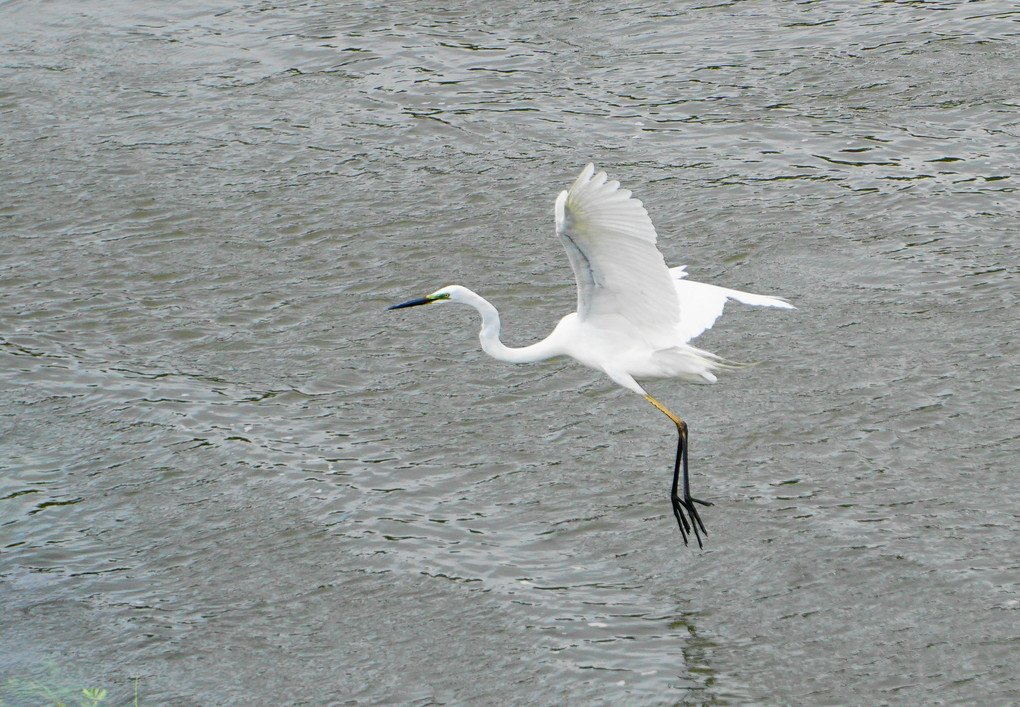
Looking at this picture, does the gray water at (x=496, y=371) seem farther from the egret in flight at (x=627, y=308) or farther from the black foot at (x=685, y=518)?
the egret in flight at (x=627, y=308)

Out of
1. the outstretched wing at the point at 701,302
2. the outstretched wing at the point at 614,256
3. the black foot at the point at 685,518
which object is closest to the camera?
the outstretched wing at the point at 614,256

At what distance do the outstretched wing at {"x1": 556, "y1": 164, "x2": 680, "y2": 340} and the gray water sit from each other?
2.81ft

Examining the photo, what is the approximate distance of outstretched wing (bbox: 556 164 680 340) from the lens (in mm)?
4684

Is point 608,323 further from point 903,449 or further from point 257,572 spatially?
point 257,572

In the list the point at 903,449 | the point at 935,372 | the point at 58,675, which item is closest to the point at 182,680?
the point at 58,675

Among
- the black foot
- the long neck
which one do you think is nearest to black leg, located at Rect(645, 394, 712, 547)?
the black foot

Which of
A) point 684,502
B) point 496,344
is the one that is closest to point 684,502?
point 684,502

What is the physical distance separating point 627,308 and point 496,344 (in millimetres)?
705

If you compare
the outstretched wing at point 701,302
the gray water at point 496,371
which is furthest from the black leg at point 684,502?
the outstretched wing at point 701,302

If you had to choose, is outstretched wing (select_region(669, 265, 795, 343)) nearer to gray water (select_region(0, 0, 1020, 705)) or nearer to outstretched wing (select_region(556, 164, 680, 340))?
outstretched wing (select_region(556, 164, 680, 340))

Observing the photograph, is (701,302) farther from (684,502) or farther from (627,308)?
(684,502)

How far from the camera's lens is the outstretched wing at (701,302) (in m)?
5.68

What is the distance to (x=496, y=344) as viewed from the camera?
19.5 ft

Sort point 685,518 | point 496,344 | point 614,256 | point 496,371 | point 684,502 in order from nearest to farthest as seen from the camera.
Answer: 1. point 614,256
2. point 684,502
3. point 685,518
4. point 496,344
5. point 496,371
